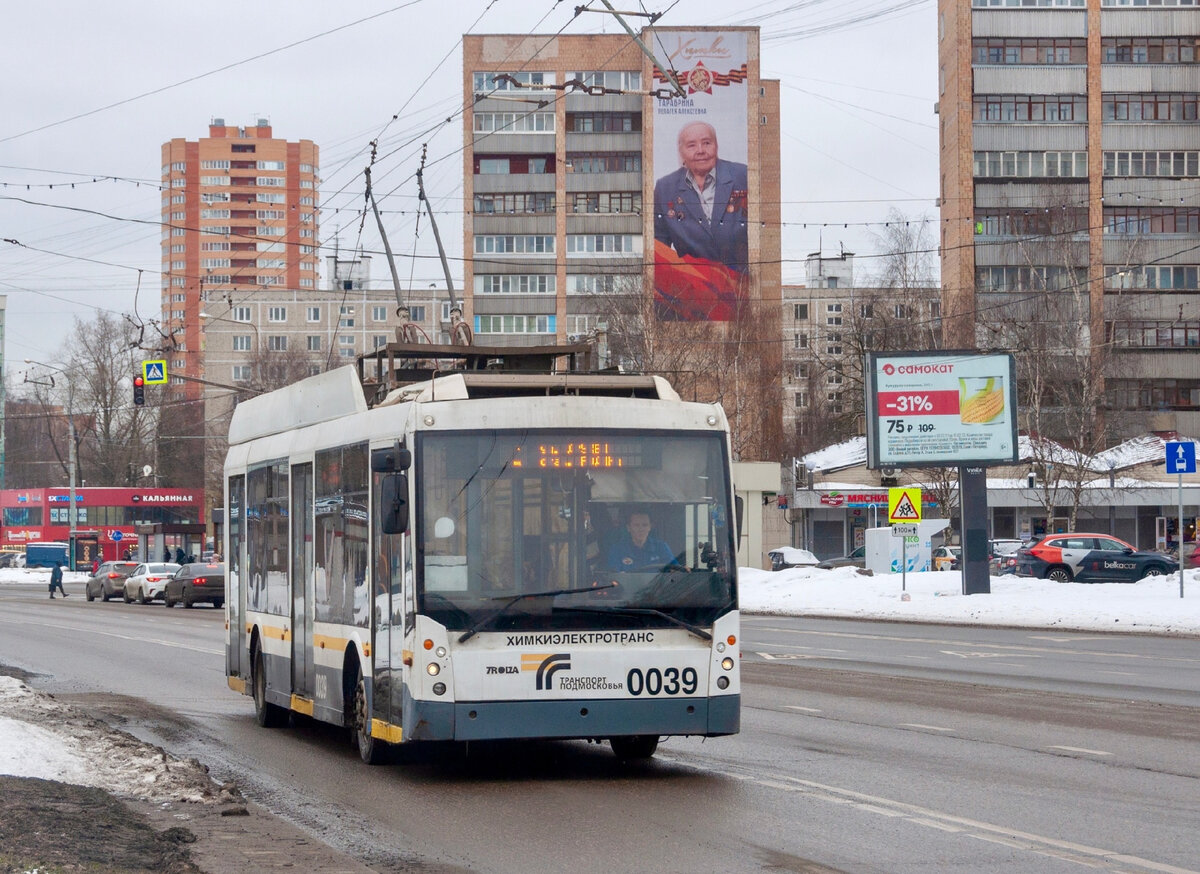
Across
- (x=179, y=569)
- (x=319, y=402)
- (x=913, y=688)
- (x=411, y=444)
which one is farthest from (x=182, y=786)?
(x=179, y=569)

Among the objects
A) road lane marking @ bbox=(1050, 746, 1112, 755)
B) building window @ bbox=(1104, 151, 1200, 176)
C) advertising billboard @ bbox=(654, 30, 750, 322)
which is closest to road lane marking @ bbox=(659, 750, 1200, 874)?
road lane marking @ bbox=(1050, 746, 1112, 755)

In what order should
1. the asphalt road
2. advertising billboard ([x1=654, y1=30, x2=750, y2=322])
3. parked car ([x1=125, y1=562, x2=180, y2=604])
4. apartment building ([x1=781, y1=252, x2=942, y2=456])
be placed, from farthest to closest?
advertising billboard ([x1=654, y1=30, x2=750, y2=322]), apartment building ([x1=781, y1=252, x2=942, y2=456]), parked car ([x1=125, y1=562, x2=180, y2=604]), the asphalt road

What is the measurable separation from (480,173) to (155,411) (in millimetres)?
26149

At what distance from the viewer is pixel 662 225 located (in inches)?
3632

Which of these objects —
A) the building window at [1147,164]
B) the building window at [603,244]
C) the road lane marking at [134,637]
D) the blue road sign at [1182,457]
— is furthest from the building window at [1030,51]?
the road lane marking at [134,637]

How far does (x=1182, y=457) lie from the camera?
31938 mm

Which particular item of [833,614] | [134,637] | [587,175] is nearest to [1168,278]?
[587,175]

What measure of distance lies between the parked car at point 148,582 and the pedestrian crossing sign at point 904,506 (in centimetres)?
2349

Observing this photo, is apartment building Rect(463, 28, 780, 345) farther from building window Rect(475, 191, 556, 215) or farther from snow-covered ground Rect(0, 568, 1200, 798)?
snow-covered ground Rect(0, 568, 1200, 798)

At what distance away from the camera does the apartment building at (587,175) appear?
92.0 meters

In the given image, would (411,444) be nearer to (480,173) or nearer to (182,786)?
(182,786)

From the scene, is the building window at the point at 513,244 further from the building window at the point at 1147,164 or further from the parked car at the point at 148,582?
the parked car at the point at 148,582

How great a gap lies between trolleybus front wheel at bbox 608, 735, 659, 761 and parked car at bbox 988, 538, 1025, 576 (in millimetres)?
42428

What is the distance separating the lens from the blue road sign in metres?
31.8
